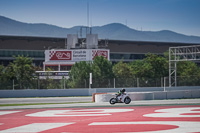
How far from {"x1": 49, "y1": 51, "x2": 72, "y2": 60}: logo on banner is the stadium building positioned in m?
0.91

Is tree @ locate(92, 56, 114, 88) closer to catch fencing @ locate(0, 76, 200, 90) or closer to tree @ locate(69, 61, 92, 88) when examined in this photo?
tree @ locate(69, 61, 92, 88)

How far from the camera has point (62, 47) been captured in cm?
9538

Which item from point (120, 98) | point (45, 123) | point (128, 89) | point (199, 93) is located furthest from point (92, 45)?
point (45, 123)

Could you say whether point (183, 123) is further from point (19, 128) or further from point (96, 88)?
point (96, 88)

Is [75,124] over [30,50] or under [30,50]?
under

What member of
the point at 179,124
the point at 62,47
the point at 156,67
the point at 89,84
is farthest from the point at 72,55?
the point at 179,124

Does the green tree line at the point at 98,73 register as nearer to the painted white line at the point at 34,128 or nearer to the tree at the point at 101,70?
the tree at the point at 101,70

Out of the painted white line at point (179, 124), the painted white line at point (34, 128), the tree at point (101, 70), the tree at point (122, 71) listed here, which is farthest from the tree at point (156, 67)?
the painted white line at point (34, 128)

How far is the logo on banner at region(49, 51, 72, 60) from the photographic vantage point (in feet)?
270

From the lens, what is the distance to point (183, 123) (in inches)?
638

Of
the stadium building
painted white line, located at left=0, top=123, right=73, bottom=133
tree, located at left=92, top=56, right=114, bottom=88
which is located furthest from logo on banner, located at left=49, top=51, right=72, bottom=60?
painted white line, located at left=0, top=123, right=73, bottom=133

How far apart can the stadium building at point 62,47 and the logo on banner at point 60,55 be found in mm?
906

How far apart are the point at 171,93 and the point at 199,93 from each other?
143 inches

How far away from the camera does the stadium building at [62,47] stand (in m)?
86.3
